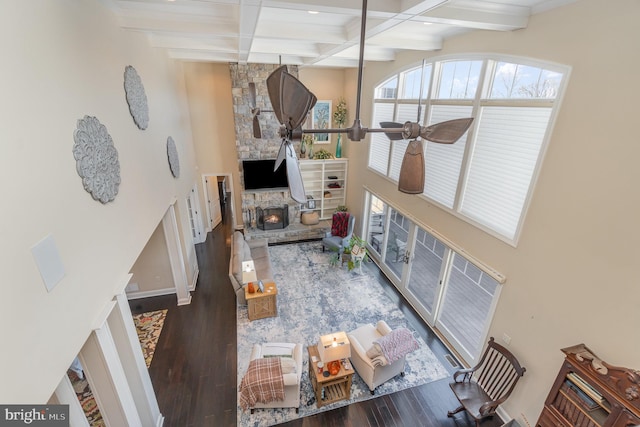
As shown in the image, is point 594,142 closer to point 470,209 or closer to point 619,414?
point 470,209

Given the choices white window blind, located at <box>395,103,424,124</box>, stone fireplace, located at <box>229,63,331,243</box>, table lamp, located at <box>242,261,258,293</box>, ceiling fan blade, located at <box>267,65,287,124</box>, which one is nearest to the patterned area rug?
table lamp, located at <box>242,261,258,293</box>

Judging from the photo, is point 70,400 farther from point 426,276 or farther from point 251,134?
point 251,134

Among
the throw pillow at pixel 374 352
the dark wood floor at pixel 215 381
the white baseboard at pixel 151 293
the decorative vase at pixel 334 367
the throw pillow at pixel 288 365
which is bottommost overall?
the dark wood floor at pixel 215 381

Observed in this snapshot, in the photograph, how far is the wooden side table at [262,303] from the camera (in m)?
5.88

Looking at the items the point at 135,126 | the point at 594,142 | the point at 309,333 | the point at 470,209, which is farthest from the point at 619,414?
the point at 135,126

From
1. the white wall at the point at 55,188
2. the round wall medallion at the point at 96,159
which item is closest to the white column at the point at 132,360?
the white wall at the point at 55,188

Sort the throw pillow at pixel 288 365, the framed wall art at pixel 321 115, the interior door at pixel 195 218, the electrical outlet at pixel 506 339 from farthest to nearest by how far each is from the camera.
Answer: the framed wall art at pixel 321 115
the interior door at pixel 195 218
the throw pillow at pixel 288 365
the electrical outlet at pixel 506 339

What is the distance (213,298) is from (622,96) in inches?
287

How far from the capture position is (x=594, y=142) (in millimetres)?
2861

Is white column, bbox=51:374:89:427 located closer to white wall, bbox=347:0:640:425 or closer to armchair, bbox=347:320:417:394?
armchair, bbox=347:320:417:394

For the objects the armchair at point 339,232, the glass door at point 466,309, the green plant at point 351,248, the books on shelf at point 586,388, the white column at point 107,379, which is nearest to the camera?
Result: the books on shelf at point 586,388

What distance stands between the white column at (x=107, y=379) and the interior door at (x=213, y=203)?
22.5ft

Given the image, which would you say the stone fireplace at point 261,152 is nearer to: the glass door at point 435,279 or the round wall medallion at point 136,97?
the glass door at point 435,279

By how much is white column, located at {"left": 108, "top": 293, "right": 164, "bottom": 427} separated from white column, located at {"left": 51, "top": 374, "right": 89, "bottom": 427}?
1.91 feet
